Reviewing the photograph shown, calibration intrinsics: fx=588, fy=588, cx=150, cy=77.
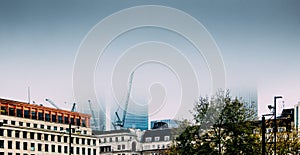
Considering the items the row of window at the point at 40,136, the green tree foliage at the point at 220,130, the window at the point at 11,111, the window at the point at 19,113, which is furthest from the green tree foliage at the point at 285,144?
the window at the point at 19,113

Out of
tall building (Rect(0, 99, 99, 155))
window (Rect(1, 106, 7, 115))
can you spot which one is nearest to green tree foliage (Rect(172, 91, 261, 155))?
tall building (Rect(0, 99, 99, 155))

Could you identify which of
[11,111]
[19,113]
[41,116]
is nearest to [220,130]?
[11,111]

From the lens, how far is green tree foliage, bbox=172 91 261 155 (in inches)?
1923

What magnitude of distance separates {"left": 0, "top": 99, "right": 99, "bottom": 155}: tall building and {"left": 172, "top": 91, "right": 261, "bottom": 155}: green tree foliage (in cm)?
5199

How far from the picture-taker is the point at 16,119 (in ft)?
357

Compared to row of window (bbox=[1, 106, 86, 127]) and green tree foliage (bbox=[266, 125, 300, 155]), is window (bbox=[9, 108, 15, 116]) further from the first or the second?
green tree foliage (bbox=[266, 125, 300, 155])

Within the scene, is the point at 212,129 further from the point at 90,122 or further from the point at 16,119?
the point at 90,122

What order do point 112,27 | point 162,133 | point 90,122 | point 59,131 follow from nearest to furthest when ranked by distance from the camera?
point 112,27 < point 59,131 < point 90,122 < point 162,133

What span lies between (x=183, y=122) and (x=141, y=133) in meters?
103

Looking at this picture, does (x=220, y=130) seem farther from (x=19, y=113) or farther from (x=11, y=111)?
(x=19, y=113)

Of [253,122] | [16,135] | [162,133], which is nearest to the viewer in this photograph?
[253,122]

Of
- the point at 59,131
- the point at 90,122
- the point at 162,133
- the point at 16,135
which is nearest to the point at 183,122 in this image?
the point at 16,135

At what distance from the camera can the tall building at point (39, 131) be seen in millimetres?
105000

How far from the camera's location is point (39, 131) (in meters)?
111
